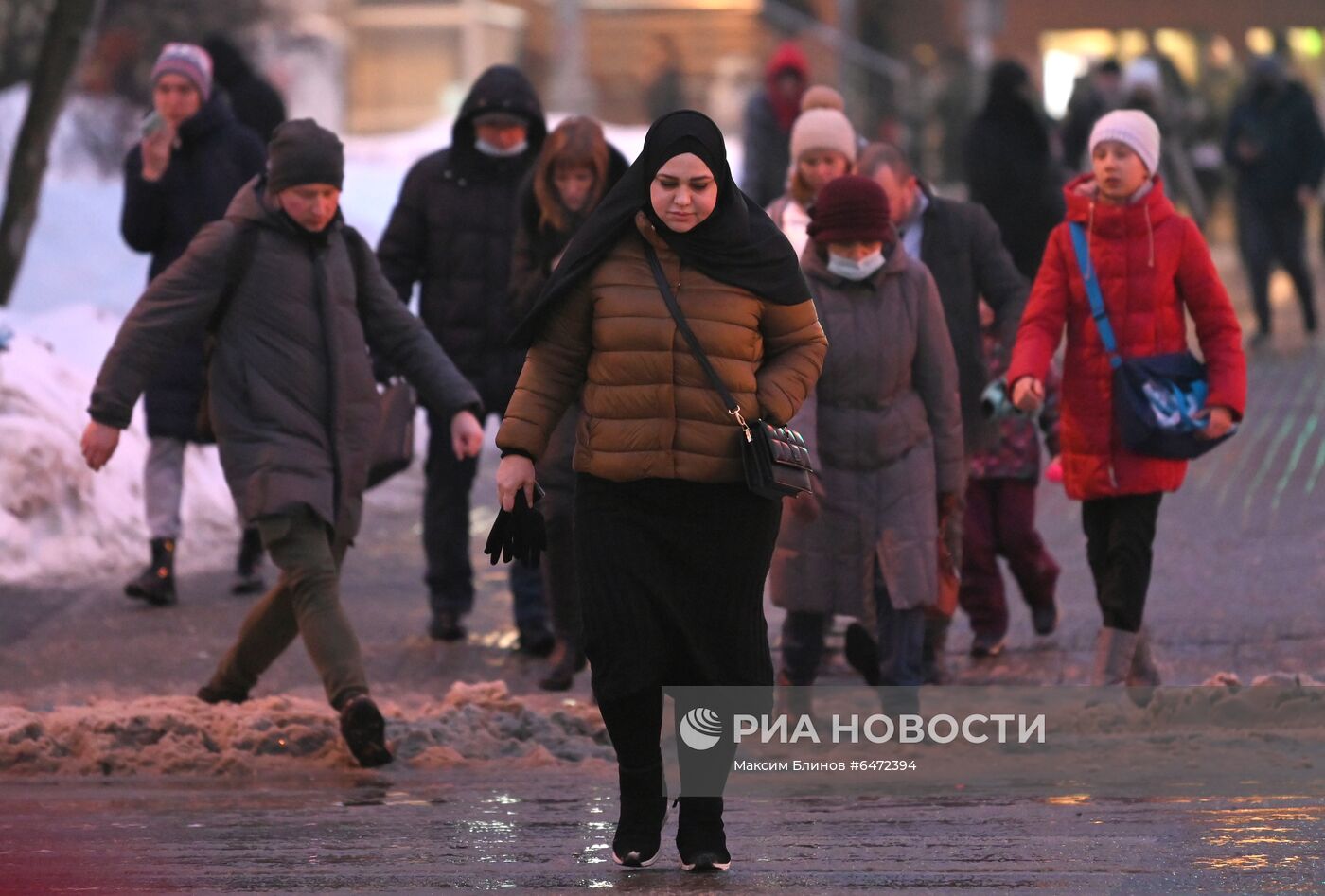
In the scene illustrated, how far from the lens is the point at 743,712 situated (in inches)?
255

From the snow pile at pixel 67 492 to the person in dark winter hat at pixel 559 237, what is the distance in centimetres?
239

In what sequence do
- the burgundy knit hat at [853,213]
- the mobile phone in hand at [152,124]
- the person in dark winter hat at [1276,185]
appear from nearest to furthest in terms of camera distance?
→ the burgundy knit hat at [853,213] → the mobile phone in hand at [152,124] → the person in dark winter hat at [1276,185]

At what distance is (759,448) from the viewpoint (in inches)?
243

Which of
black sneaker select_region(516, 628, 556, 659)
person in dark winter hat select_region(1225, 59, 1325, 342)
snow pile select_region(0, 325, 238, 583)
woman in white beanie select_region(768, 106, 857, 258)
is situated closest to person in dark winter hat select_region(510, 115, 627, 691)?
black sneaker select_region(516, 628, 556, 659)

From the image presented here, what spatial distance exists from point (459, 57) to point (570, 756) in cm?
2563

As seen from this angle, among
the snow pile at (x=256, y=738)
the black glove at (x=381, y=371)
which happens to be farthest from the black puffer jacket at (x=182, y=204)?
the snow pile at (x=256, y=738)

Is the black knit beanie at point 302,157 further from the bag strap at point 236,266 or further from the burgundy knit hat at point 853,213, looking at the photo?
the burgundy knit hat at point 853,213

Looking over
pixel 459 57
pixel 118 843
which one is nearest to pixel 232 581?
pixel 118 843

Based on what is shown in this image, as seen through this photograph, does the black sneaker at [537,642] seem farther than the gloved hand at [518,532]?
Yes

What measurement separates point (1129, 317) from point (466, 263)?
284 centimetres

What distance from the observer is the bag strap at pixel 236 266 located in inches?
320

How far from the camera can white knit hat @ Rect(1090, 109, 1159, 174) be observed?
8305 mm

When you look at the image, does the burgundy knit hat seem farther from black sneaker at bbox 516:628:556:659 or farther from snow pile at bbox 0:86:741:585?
snow pile at bbox 0:86:741:585

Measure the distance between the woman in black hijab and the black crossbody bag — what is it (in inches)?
1.0
